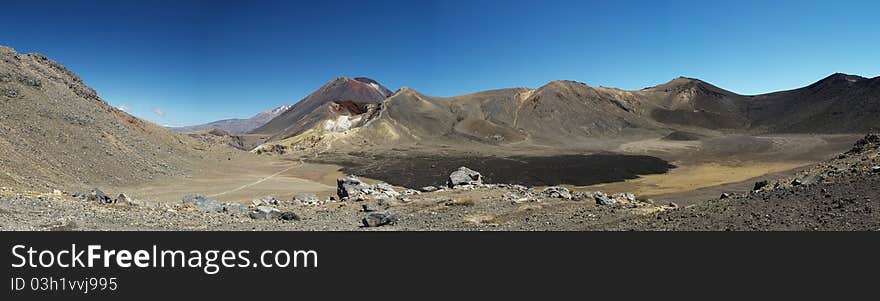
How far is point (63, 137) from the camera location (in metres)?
39.5

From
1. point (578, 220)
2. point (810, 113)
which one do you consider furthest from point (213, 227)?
point (810, 113)

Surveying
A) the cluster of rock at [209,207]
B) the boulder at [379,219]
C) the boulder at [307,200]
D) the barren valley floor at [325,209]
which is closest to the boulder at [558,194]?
the barren valley floor at [325,209]

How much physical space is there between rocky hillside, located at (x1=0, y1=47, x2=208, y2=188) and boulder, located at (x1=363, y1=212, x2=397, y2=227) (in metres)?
21.1

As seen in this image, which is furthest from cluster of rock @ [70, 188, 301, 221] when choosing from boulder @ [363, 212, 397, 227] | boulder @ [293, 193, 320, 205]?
boulder @ [293, 193, 320, 205]

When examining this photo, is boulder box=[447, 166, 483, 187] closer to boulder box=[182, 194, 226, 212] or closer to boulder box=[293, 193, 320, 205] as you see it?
Answer: boulder box=[293, 193, 320, 205]

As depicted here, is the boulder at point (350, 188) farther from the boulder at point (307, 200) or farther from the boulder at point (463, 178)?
the boulder at point (463, 178)

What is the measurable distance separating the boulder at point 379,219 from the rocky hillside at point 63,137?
2112 cm

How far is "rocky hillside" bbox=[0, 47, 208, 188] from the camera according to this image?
32750 mm

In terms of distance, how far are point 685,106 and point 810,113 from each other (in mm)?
40180

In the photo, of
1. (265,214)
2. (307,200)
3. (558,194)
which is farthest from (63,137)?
(558,194)

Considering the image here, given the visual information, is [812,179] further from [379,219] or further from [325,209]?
[325,209]

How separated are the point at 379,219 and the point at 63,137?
3605 cm

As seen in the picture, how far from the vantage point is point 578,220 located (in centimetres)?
1658
